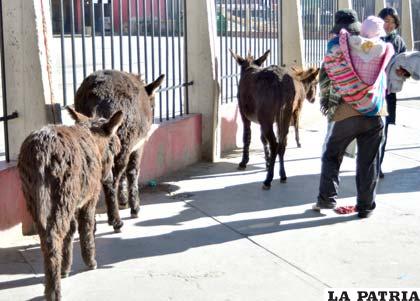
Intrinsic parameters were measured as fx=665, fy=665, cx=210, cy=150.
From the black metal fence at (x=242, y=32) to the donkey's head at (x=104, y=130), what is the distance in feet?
15.3

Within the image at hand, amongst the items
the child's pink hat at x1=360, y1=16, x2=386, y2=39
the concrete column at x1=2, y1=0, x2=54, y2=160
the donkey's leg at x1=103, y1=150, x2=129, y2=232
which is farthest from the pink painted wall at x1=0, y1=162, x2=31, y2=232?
the child's pink hat at x1=360, y1=16, x2=386, y2=39

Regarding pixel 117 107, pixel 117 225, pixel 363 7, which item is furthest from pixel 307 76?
pixel 363 7

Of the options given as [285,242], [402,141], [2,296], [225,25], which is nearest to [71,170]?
[2,296]

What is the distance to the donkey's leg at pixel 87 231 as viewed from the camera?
4.90 meters

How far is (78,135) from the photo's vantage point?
15.0 ft

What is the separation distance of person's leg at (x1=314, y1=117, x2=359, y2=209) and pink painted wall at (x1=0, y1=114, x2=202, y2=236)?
2.07 m

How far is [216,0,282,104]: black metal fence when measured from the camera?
32.7ft

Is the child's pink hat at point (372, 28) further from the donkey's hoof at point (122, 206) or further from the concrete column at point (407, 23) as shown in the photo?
the concrete column at point (407, 23)

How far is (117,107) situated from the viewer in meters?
5.66

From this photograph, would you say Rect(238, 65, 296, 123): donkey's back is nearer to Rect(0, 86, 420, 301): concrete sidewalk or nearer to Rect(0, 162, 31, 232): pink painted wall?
Rect(0, 86, 420, 301): concrete sidewalk

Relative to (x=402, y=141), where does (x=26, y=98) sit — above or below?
above

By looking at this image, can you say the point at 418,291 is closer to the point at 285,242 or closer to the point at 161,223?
the point at 285,242

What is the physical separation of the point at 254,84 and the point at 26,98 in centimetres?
285

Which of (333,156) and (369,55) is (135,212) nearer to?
(333,156)
